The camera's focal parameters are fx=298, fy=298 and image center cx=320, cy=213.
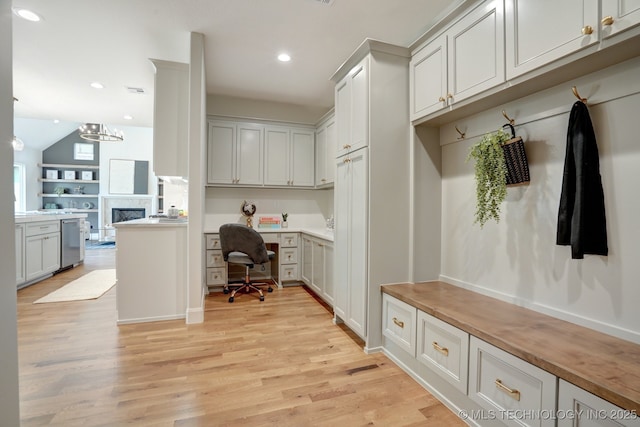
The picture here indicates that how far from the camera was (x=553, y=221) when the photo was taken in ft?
5.53

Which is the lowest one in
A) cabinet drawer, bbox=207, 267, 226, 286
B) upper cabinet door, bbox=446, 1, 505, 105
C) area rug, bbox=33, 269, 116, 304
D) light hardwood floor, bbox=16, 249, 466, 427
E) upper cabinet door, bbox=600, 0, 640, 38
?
light hardwood floor, bbox=16, 249, 466, 427

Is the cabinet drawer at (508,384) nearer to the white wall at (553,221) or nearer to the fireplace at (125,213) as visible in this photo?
the white wall at (553,221)

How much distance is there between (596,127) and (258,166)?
12.3ft

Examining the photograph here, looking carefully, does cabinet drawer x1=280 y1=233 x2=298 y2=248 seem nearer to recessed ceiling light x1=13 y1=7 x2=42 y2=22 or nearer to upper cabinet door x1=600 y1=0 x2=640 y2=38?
recessed ceiling light x1=13 y1=7 x2=42 y2=22

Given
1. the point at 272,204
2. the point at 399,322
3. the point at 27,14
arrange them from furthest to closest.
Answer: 1. the point at 272,204
2. the point at 27,14
3. the point at 399,322

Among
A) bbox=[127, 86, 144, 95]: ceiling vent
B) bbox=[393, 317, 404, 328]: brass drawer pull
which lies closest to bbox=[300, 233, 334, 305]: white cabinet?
bbox=[393, 317, 404, 328]: brass drawer pull

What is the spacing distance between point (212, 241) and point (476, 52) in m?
3.49

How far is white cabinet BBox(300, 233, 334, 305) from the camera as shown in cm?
338

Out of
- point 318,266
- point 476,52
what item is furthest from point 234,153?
point 476,52

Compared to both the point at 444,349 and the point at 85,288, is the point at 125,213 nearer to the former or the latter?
the point at 85,288

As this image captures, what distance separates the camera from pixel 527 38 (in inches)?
59.9

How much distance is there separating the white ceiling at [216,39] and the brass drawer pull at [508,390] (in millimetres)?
2780

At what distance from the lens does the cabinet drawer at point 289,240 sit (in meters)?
4.23

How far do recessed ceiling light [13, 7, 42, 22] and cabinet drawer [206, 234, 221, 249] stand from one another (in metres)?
2.65
